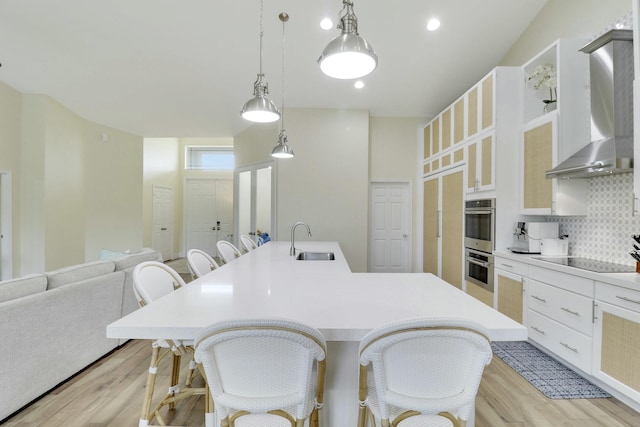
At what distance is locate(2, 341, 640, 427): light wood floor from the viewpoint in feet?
6.30

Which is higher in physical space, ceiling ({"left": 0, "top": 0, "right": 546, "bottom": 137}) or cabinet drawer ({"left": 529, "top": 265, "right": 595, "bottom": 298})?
ceiling ({"left": 0, "top": 0, "right": 546, "bottom": 137})

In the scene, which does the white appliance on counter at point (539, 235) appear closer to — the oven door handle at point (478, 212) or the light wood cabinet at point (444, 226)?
the oven door handle at point (478, 212)

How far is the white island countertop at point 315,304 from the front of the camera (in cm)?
110

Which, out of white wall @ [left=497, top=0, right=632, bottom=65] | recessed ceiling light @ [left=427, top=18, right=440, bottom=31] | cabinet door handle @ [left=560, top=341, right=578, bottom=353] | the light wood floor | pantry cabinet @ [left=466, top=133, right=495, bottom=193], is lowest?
the light wood floor

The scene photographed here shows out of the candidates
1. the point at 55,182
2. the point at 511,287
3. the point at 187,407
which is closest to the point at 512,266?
the point at 511,287

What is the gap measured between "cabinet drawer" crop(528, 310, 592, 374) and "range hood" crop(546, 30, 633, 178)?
4.17 feet

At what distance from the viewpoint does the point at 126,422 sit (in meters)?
1.90

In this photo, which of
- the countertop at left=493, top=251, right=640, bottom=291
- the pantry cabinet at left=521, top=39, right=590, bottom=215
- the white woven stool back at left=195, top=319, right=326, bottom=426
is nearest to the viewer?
the white woven stool back at left=195, top=319, right=326, bottom=426

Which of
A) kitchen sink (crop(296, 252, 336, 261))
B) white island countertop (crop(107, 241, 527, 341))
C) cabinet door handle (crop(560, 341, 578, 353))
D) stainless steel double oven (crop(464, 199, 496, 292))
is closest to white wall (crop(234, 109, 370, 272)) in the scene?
stainless steel double oven (crop(464, 199, 496, 292))

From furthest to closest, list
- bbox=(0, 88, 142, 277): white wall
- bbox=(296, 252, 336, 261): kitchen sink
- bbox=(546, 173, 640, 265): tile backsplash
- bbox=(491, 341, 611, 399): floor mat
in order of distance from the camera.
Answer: bbox=(0, 88, 142, 277): white wall
bbox=(296, 252, 336, 261): kitchen sink
bbox=(546, 173, 640, 265): tile backsplash
bbox=(491, 341, 611, 399): floor mat

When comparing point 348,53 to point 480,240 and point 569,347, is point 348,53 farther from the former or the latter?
point 480,240

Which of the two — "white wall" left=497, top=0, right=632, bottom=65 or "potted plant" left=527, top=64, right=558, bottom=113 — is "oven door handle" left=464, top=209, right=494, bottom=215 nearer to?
"potted plant" left=527, top=64, right=558, bottom=113

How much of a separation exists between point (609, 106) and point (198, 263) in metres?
3.47

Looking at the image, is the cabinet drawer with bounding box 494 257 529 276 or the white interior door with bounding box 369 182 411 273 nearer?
the cabinet drawer with bounding box 494 257 529 276
